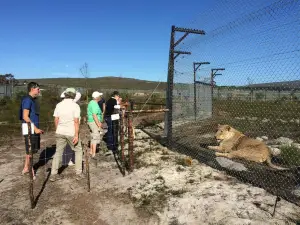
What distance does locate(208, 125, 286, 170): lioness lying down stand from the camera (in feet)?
20.7

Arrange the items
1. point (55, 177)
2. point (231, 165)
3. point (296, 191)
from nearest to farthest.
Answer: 1. point (296, 191)
2. point (55, 177)
3. point (231, 165)

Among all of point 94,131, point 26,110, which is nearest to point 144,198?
point 26,110

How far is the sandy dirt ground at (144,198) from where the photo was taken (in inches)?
158

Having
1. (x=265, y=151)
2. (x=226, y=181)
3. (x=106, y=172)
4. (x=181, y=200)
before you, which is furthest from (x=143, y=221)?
(x=265, y=151)

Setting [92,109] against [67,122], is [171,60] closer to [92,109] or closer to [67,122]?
[92,109]

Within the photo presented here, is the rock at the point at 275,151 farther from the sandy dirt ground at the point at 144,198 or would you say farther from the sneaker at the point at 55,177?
the sneaker at the point at 55,177

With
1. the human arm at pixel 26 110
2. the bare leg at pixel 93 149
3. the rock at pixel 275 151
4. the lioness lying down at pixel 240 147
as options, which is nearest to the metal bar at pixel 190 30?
the lioness lying down at pixel 240 147

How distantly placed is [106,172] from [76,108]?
1.56 metres

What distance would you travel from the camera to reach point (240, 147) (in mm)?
7078

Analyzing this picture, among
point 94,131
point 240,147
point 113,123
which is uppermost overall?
point 113,123

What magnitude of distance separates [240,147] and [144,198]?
3.34 m

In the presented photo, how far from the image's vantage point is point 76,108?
5.66 m

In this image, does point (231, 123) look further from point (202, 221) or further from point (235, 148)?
point (202, 221)

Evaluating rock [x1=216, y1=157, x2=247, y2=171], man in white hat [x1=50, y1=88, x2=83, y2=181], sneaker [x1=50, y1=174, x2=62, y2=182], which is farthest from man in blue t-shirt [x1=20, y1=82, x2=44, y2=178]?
rock [x1=216, y1=157, x2=247, y2=171]
